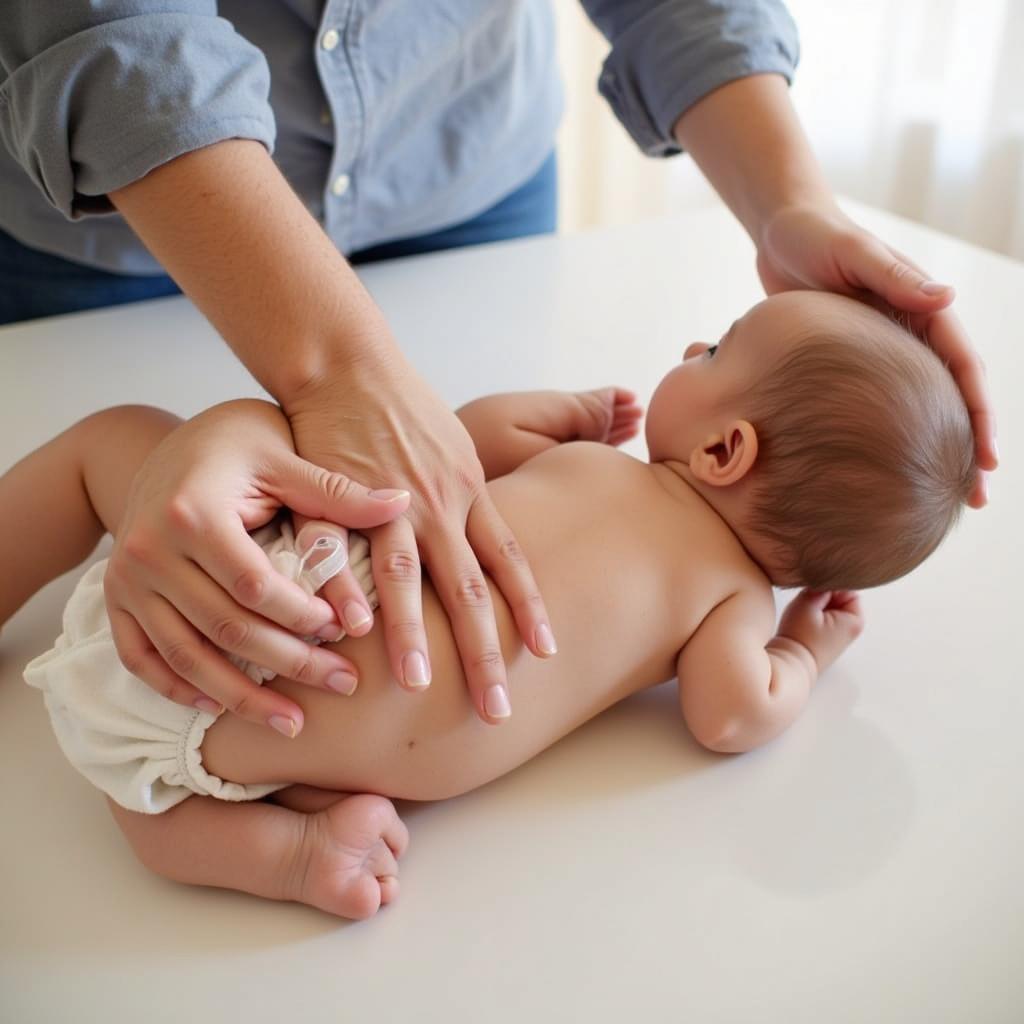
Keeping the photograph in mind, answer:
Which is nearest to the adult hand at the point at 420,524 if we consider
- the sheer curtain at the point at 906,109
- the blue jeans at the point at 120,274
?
the blue jeans at the point at 120,274

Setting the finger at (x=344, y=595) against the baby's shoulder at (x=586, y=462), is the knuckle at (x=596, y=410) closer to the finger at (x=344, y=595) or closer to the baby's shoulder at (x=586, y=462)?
the baby's shoulder at (x=586, y=462)

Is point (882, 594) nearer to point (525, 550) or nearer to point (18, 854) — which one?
point (525, 550)

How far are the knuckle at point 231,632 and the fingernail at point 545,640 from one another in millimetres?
198

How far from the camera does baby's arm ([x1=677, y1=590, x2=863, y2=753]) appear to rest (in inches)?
30.9

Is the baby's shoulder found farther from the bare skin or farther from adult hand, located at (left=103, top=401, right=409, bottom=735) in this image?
adult hand, located at (left=103, top=401, right=409, bottom=735)

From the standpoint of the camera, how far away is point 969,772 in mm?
786

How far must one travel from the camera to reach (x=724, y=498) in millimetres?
882

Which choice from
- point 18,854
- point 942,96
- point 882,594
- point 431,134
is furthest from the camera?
point 942,96

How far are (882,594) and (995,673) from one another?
127mm

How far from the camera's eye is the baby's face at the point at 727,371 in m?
0.87

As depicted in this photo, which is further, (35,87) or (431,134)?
(431,134)

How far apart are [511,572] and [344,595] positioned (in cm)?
13

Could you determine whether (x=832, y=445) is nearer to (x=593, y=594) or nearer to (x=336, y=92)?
(x=593, y=594)

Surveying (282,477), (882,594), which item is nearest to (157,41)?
(282,477)
